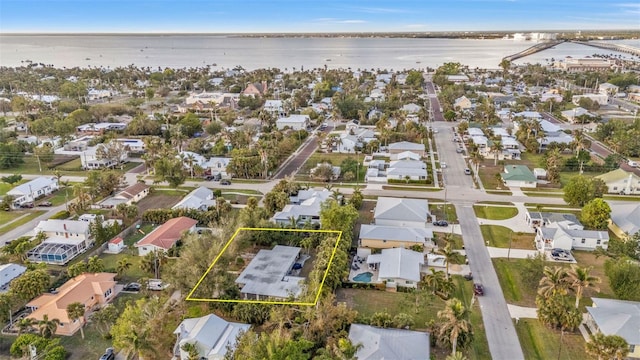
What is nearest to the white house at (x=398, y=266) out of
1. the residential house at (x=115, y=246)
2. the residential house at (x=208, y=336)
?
the residential house at (x=208, y=336)

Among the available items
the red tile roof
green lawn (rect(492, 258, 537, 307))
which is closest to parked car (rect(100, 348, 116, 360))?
the red tile roof

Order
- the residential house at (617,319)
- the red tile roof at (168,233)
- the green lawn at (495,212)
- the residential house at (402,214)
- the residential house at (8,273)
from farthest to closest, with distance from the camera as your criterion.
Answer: the green lawn at (495,212) → the residential house at (402,214) → the red tile roof at (168,233) → the residential house at (8,273) → the residential house at (617,319)

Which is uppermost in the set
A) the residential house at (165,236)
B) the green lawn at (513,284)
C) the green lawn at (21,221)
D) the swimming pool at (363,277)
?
the residential house at (165,236)

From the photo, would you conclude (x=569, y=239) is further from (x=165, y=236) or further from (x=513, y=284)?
(x=165, y=236)

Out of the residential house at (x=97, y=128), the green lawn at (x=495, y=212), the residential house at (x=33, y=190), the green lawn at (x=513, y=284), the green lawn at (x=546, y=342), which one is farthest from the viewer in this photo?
the residential house at (x=97, y=128)

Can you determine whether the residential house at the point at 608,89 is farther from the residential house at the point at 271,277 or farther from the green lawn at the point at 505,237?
the residential house at the point at 271,277
